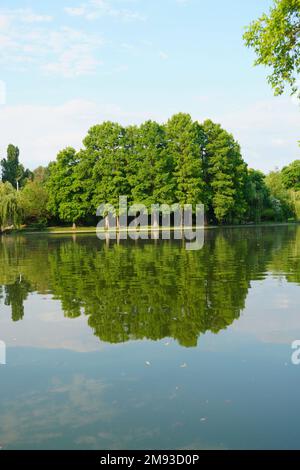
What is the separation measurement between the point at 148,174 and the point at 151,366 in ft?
187

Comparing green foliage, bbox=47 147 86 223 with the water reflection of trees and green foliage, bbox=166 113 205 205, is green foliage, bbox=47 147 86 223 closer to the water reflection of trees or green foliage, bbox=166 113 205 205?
green foliage, bbox=166 113 205 205

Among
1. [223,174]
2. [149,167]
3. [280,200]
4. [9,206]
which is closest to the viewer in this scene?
[9,206]

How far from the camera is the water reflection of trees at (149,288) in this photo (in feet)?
29.8

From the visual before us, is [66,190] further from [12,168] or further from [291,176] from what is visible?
[291,176]

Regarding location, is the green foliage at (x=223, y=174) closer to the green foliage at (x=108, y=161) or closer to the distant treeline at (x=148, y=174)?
the distant treeline at (x=148, y=174)

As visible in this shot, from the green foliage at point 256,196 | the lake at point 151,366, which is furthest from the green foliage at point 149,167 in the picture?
the lake at point 151,366

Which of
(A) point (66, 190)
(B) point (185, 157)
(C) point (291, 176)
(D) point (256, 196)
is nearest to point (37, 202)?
(A) point (66, 190)

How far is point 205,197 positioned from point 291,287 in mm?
53405

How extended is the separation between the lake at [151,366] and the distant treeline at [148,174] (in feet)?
163

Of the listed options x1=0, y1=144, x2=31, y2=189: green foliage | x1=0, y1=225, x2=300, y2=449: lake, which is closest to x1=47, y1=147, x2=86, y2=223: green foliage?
x1=0, y1=144, x2=31, y2=189: green foliage

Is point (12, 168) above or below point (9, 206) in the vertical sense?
above

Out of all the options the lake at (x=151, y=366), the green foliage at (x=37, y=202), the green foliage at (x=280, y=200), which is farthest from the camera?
the green foliage at (x=280, y=200)

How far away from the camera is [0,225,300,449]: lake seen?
4.77 meters

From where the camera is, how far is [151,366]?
22.0 feet
